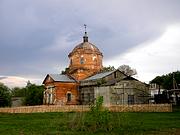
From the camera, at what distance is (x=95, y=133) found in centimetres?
1656

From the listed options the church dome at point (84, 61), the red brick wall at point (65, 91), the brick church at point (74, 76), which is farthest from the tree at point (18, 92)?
the red brick wall at point (65, 91)

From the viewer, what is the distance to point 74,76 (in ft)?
180

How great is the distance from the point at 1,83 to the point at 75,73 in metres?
17.9

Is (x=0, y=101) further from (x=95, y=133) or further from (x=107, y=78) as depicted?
(x=95, y=133)

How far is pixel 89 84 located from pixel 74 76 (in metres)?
4.82

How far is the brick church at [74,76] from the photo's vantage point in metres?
52.5

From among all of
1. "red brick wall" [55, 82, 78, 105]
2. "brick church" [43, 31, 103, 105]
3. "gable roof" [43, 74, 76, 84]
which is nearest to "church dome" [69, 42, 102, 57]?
"brick church" [43, 31, 103, 105]

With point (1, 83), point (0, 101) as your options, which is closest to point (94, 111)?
point (0, 101)

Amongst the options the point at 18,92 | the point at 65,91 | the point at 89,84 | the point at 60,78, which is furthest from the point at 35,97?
the point at 18,92

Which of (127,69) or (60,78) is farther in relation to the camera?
(127,69)

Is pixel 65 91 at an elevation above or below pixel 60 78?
below

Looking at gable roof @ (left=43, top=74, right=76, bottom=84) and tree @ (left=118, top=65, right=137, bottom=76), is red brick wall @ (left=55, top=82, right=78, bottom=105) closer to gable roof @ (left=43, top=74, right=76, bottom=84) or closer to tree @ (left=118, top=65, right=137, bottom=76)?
gable roof @ (left=43, top=74, right=76, bottom=84)

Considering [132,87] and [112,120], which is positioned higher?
[132,87]

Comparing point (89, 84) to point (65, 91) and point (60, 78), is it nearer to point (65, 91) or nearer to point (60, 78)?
point (65, 91)
